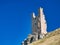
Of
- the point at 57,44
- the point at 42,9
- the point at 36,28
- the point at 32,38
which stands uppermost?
the point at 42,9

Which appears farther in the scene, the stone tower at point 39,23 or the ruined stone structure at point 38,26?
the stone tower at point 39,23

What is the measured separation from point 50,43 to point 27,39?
48.8 metres

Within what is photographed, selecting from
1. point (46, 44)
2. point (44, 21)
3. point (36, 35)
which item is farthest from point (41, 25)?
point (46, 44)

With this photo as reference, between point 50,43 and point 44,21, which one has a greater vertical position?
point 44,21

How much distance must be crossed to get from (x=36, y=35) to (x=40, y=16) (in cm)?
1467

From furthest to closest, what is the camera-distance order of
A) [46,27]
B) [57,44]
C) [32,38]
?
[46,27] → [32,38] → [57,44]

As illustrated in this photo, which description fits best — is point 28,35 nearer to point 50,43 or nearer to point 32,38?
point 32,38

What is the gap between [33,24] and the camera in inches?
5143

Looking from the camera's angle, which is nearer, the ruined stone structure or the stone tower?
the ruined stone structure

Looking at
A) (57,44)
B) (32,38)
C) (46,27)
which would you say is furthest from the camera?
(46,27)

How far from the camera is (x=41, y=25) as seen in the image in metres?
128

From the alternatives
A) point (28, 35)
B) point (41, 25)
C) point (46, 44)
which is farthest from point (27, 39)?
point (46, 44)

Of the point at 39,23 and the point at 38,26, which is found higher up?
the point at 39,23

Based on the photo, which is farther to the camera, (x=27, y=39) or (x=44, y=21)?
(x=44, y=21)
